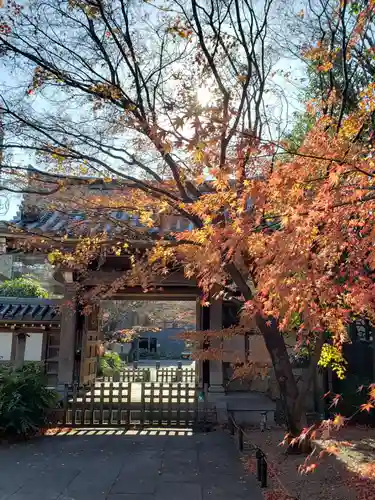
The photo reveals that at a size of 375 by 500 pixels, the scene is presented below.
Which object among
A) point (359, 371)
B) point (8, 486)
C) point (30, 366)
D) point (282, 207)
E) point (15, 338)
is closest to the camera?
point (282, 207)

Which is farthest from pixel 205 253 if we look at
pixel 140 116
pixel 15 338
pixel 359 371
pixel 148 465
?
pixel 15 338

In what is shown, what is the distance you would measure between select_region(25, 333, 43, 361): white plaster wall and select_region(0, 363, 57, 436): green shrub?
2.82 metres

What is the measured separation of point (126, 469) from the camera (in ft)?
22.1

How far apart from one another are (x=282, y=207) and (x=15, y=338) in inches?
430

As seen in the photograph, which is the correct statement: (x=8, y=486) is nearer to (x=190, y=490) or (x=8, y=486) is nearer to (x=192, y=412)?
Result: (x=190, y=490)

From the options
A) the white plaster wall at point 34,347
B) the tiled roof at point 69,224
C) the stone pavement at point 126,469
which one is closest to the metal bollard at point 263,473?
the stone pavement at point 126,469

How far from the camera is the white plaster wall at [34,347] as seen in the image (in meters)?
12.4

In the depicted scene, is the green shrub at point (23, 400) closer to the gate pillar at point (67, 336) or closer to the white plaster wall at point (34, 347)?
Result: the gate pillar at point (67, 336)

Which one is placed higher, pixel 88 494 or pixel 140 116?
pixel 140 116

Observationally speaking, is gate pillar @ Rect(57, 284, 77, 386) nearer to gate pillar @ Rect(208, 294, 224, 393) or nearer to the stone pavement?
the stone pavement

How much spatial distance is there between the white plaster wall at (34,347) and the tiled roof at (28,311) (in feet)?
2.11

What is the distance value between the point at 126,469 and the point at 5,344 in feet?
25.8

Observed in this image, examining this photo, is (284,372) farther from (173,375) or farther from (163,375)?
(173,375)

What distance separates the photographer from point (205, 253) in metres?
5.09
